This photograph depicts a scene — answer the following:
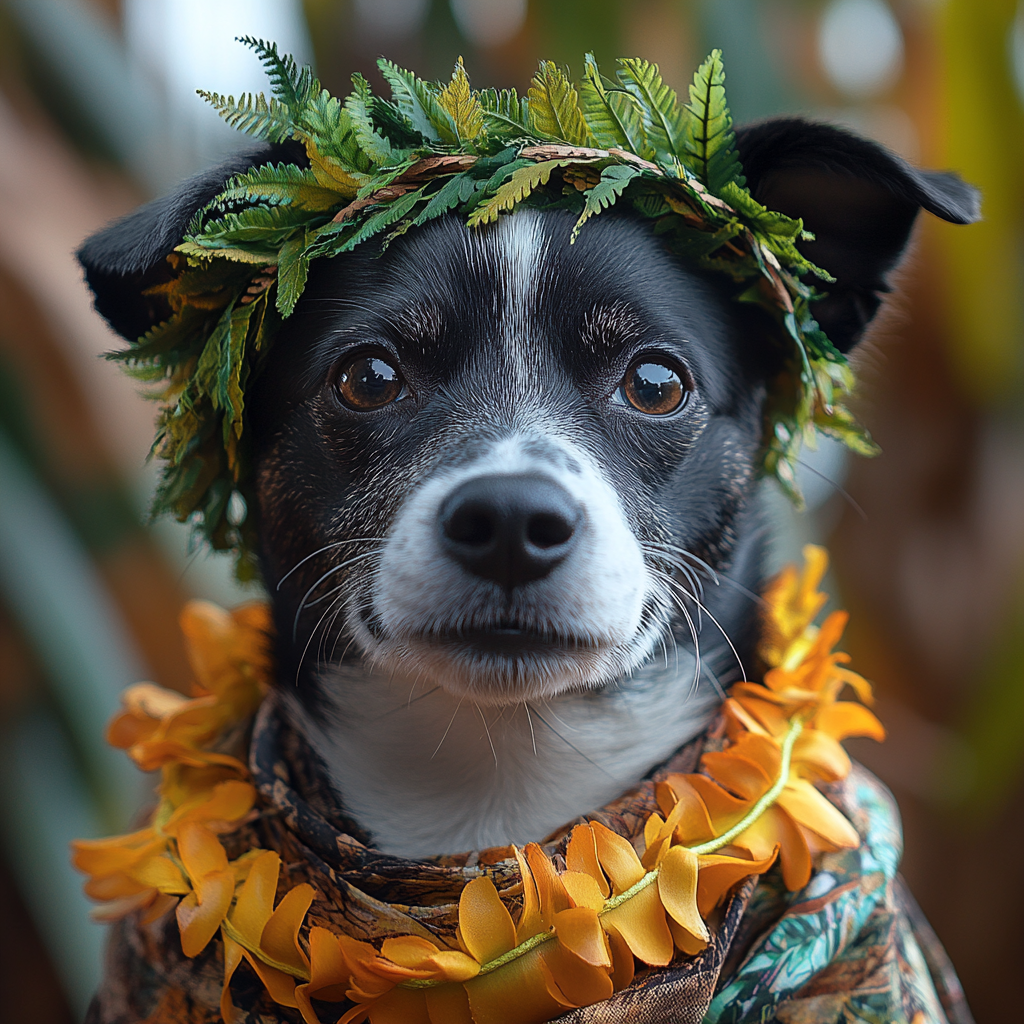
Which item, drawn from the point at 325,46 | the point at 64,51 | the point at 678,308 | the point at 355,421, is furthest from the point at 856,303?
the point at 64,51

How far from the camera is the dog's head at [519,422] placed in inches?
41.3

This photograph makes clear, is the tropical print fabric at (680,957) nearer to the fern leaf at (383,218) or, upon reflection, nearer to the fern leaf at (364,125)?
the fern leaf at (383,218)

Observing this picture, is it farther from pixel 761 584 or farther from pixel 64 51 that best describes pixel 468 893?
pixel 64 51

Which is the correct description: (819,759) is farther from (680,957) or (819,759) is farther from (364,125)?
(364,125)

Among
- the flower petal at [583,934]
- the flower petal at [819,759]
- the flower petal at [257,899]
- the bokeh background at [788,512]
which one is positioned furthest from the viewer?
the bokeh background at [788,512]

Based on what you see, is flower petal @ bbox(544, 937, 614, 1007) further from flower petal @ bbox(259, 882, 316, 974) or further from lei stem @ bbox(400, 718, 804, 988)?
flower petal @ bbox(259, 882, 316, 974)

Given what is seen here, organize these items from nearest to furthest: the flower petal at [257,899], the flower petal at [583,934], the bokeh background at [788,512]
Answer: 1. the flower petal at [583,934]
2. the flower petal at [257,899]
3. the bokeh background at [788,512]

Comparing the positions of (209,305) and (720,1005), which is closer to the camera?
(720,1005)

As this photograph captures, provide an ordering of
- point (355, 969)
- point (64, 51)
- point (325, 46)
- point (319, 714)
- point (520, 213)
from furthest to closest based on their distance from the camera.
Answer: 1. point (325, 46)
2. point (64, 51)
3. point (319, 714)
4. point (520, 213)
5. point (355, 969)

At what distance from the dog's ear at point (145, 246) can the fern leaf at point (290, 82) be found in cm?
9

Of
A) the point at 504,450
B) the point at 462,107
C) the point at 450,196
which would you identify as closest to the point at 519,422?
the point at 504,450

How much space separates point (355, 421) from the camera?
1175 millimetres

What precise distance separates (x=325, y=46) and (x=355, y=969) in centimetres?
287

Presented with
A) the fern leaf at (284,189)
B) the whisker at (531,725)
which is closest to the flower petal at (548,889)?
the whisker at (531,725)
